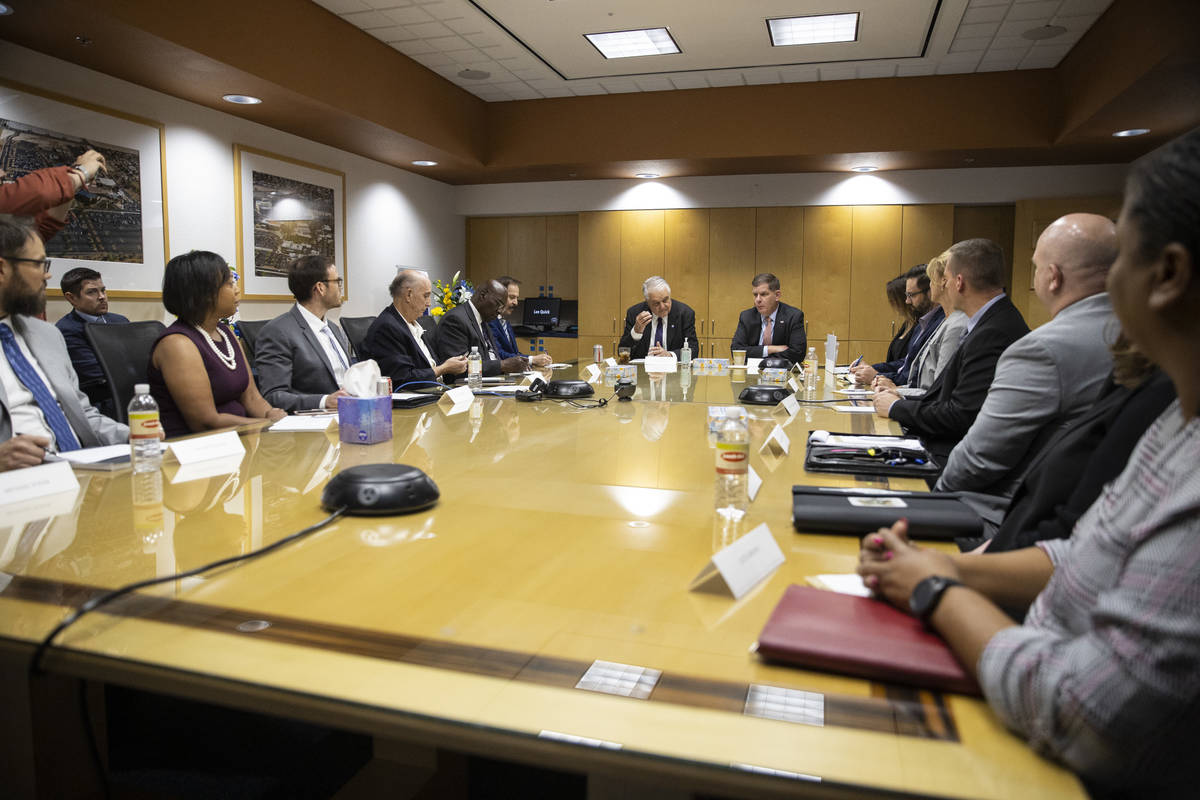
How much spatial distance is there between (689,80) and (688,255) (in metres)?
1.94

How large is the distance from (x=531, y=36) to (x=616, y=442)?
183 inches

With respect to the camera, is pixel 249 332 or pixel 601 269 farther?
pixel 601 269

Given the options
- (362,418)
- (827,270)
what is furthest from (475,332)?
(827,270)

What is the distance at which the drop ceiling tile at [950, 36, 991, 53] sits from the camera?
5.81m

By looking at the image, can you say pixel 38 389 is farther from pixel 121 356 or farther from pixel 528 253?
pixel 528 253

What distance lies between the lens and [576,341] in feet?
29.9

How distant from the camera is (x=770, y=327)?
268 inches

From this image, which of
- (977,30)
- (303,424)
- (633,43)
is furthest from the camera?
(633,43)

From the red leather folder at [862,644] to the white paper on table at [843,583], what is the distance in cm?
10

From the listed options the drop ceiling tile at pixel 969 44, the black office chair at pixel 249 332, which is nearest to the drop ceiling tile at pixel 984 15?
the drop ceiling tile at pixel 969 44

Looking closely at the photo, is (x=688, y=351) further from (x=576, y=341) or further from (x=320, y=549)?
(x=320, y=549)

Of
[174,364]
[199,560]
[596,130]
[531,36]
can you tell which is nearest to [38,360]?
[174,364]

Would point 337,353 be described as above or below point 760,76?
below

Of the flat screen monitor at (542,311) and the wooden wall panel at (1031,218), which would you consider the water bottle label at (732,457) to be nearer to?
the wooden wall panel at (1031,218)
